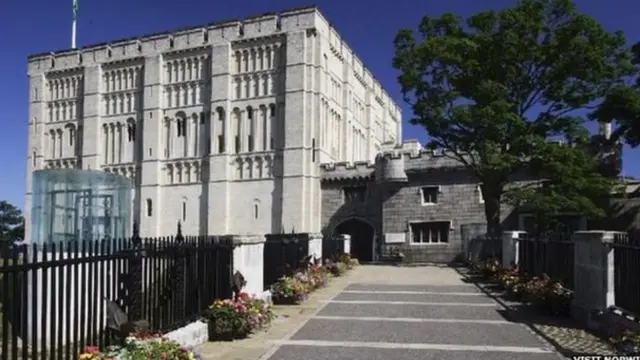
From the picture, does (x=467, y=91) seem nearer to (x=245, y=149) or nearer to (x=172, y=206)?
(x=245, y=149)

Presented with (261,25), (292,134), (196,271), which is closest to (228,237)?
(196,271)

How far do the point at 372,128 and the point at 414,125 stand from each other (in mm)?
31781

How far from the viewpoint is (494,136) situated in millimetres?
30281

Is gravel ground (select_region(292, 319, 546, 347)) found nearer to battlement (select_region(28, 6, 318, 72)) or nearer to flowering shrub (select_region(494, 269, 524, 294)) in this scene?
flowering shrub (select_region(494, 269, 524, 294))

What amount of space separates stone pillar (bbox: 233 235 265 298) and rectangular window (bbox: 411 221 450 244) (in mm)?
28114

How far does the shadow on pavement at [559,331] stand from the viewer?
8664mm

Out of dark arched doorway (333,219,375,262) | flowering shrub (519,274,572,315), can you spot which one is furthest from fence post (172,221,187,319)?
dark arched doorway (333,219,375,262)

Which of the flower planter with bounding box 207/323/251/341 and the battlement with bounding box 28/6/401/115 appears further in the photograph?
the battlement with bounding box 28/6/401/115

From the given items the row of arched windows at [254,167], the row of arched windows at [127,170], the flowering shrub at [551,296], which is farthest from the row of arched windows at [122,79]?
the flowering shrub at [551,296]

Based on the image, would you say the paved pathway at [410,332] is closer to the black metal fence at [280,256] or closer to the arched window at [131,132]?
the black metal fence at [280,256]

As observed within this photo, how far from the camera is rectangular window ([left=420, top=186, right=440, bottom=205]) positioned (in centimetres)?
4016

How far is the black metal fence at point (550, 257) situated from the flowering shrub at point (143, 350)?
349 inches

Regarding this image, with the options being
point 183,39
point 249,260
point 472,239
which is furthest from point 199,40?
point 249,260

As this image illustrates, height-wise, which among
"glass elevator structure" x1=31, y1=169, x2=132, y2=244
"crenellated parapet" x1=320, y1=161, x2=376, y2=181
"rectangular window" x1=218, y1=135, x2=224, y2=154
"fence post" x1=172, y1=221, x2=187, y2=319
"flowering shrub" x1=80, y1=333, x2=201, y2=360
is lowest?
"flowering shrub" x1=80, y1=333, x2=201, y2=360
